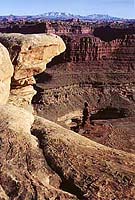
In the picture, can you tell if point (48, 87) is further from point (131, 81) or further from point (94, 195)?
point (94, 195)

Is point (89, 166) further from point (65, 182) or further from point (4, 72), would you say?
point (4, 72)

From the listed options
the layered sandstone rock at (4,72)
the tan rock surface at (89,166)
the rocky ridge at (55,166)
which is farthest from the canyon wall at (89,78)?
the tan rock surface at (89,166)

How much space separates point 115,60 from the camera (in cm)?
6291

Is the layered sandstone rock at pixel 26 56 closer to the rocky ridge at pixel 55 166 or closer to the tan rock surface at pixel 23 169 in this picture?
the rocky ridge at pixel 55 166

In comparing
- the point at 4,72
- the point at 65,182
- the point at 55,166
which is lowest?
the point at 4,72

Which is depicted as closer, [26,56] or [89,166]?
[89,166]

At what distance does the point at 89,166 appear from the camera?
8.14 metres

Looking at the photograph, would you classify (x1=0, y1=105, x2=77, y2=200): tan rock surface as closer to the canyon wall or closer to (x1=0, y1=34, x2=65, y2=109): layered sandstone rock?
(x1=0, y1=34, x2=65, y2=109): layered sandstone rock

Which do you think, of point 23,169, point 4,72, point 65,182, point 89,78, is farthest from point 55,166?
point 89,78

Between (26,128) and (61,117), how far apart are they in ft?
130

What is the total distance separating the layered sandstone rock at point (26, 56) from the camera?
1994 cm

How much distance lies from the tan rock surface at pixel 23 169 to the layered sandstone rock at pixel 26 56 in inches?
418

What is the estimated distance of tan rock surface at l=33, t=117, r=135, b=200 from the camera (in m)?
7.54

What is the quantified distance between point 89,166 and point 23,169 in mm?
1052
